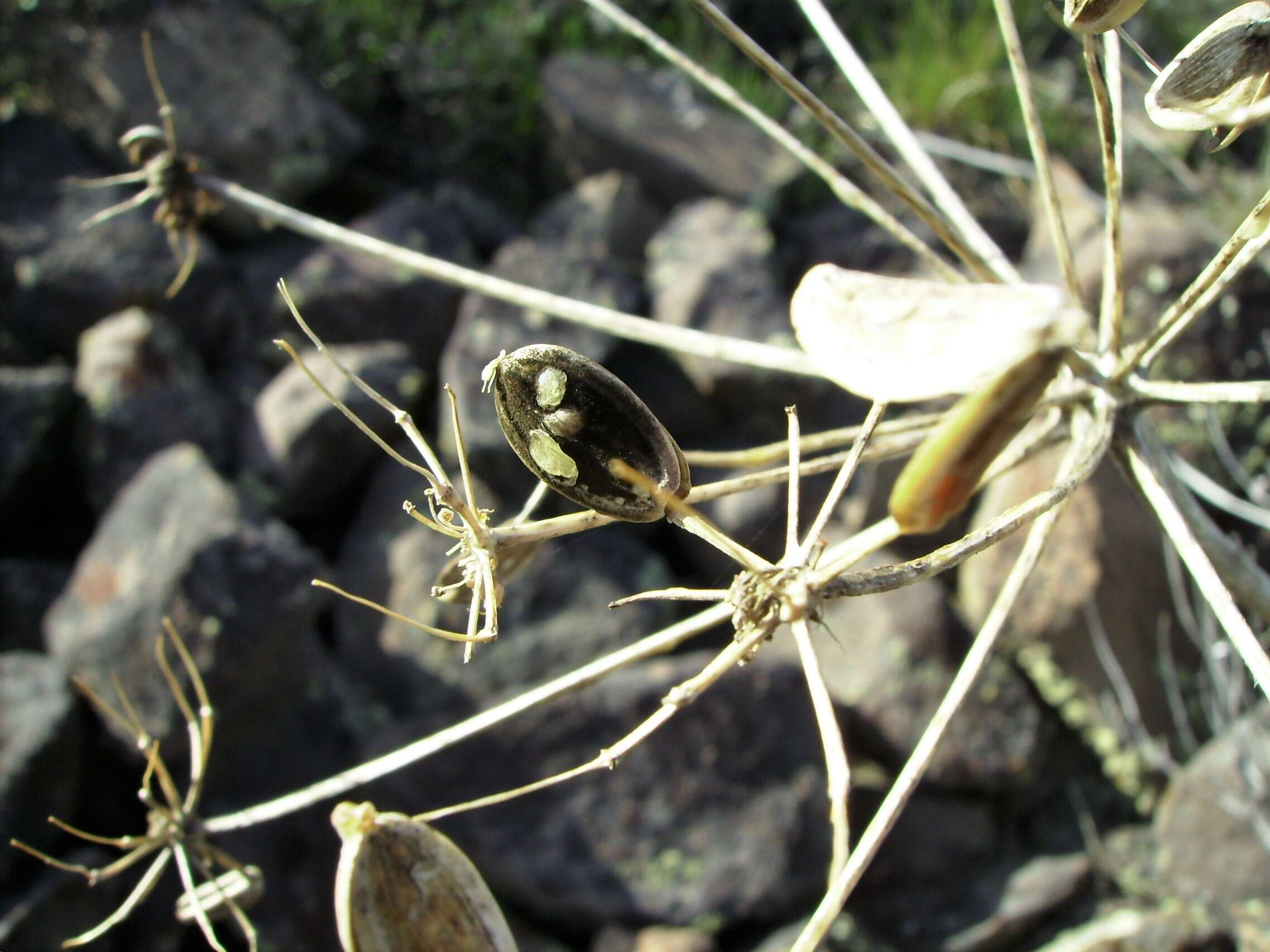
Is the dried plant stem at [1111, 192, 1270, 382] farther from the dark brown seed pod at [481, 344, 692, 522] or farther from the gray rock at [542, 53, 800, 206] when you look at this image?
the gray rock at [542, 53, 800, 206]

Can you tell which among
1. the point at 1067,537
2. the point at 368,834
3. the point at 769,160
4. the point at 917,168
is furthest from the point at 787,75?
the point at 769,160

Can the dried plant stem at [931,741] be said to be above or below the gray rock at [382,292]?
below

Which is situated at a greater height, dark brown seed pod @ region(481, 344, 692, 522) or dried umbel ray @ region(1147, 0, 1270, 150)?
dried umbel ray @ region(1147, 0, 1270, 150)

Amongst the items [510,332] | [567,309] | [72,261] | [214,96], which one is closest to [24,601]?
[72,261]

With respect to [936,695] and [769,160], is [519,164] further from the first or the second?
[936,695]

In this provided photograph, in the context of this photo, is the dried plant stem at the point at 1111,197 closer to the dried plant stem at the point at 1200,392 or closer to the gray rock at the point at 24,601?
the dried plant stem at the point at 1200,392

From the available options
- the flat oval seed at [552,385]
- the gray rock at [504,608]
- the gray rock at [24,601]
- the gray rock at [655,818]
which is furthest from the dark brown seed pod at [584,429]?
the gray rock at [24,601]

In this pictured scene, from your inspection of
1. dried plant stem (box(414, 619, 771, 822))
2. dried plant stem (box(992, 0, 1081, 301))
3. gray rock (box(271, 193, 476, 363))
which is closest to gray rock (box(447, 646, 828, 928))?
gray rock (box(271, 193, 476, 363))
